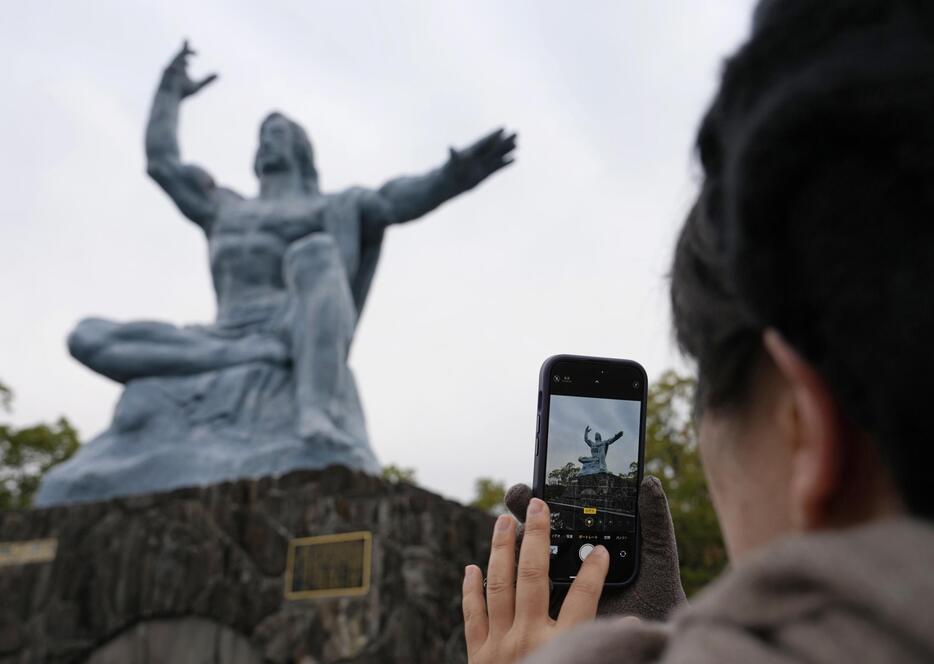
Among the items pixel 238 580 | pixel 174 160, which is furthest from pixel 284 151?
pixel 238 580

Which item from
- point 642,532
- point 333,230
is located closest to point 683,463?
point 333,230

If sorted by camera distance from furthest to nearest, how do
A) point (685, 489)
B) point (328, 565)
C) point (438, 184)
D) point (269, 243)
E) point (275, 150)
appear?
point (685, 489) < point (275, 150) < point (269, 243) < point (438, 184) < point (328, 565)

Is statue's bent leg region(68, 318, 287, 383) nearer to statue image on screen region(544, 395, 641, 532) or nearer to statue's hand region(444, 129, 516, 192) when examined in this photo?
statue's hand region(444, 129, 516, 192)

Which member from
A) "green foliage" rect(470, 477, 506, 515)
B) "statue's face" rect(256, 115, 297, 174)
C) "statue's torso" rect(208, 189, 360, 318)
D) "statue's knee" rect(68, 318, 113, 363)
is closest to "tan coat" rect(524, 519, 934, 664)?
"statue's knee" rect(68, 318, 113, 363)

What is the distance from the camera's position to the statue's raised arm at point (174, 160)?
693 centimetres

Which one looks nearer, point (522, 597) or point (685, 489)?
point (522, 597)

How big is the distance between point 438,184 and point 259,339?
155 cm

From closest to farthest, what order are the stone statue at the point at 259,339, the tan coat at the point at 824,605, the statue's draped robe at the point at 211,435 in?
the tan coat at the point at 824,605 < the statue's draped robe at the point at 211,435 < the stone statue at the point at 259,339

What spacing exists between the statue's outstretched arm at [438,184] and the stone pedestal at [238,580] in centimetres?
234

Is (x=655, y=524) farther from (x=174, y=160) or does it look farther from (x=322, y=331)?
(x=174, y=160)

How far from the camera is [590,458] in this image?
0.90 m

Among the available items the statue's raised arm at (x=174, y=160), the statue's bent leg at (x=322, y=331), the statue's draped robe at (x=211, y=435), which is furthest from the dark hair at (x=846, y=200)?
the statue's raised arm at (x=174, y=160)

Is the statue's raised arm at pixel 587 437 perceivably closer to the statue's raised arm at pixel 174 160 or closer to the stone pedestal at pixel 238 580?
the stone pedestal at pixel 238 580

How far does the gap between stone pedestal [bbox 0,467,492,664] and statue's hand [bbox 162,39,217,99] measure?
3512mm
